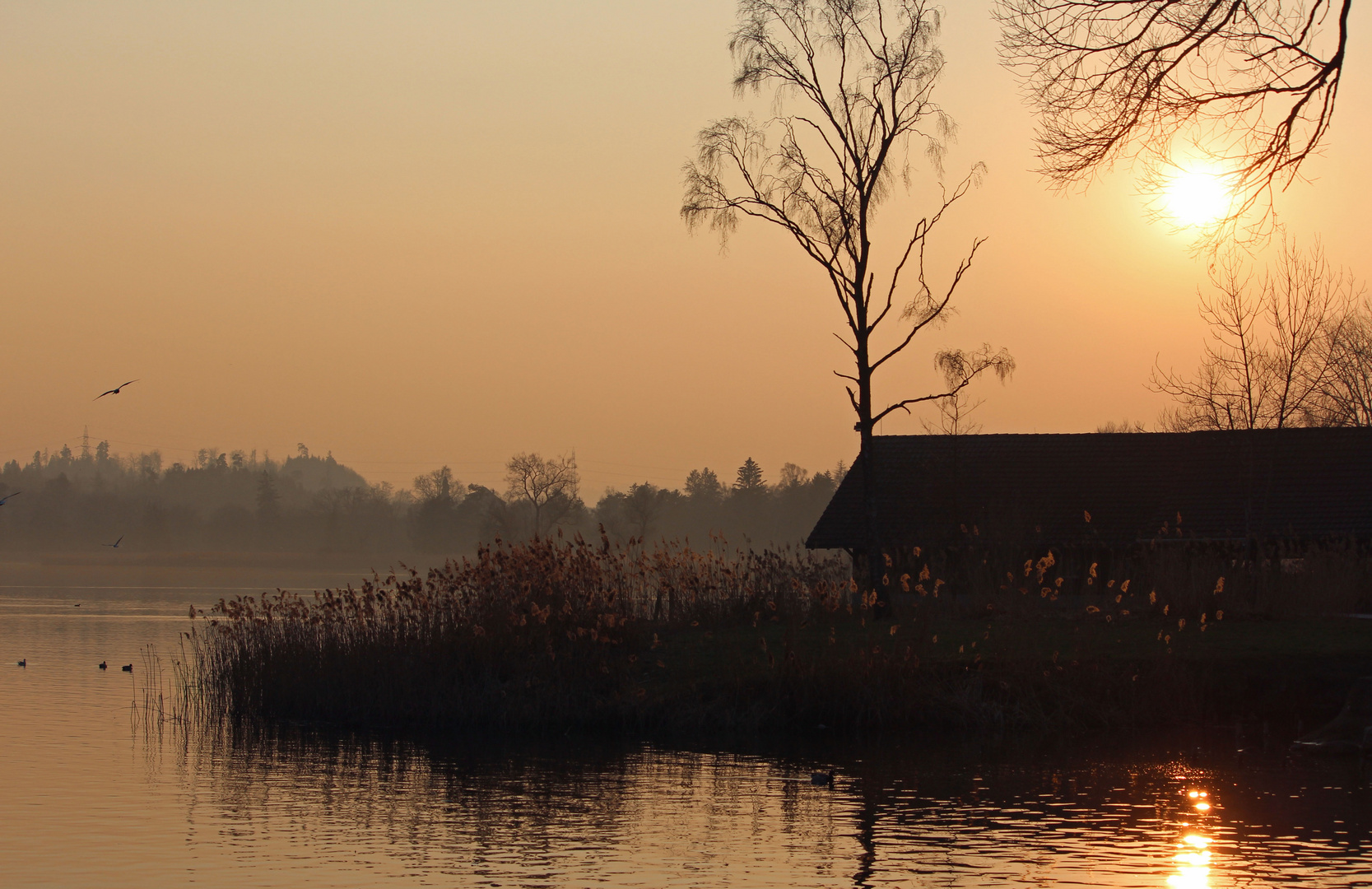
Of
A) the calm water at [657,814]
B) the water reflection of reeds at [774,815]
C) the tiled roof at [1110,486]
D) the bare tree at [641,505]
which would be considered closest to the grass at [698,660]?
the calm water at [657,814]

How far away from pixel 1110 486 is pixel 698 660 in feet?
66.4

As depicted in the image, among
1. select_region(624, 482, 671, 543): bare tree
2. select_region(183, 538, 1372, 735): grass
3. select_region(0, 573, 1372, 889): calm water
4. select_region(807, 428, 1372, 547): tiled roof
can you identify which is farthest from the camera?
select_region(624, 482, 671, 543): bare tree

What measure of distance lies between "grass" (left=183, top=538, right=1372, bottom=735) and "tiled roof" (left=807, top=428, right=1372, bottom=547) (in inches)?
437

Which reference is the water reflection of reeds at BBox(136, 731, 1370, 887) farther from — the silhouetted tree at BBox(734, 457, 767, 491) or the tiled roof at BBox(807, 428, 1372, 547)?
the silhouetted tree at BBox(734, 457, 767, 491)

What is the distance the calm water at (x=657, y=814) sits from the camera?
421 inches

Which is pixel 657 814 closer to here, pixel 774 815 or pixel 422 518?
pixel 774 815

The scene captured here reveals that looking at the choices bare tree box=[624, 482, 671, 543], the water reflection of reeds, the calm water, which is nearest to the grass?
the calm water

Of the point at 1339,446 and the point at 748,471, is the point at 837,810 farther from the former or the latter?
the point at 748,471

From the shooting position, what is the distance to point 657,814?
1312 cm

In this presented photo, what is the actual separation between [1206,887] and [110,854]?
8.61m

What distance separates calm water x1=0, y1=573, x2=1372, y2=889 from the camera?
421 inches

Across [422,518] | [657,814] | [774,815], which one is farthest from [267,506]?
[774,815]

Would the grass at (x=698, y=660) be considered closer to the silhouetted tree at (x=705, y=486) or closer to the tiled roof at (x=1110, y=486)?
the tiled roof at (x=1110, y=486)

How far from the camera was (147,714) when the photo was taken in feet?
65.5
